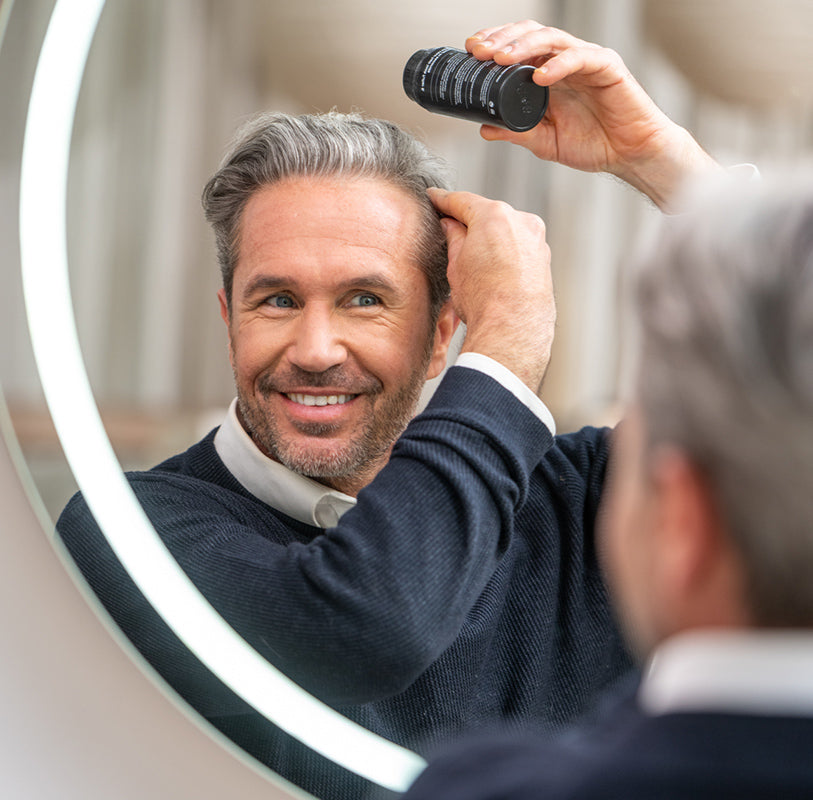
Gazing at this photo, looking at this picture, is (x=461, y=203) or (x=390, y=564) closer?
(x=390, y=564)

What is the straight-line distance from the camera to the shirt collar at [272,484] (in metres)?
0.76

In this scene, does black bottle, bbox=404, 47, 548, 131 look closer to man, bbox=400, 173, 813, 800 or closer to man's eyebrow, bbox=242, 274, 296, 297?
man's eyebrow, bbox=242, 274, 296, 297

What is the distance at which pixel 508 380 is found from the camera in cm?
66

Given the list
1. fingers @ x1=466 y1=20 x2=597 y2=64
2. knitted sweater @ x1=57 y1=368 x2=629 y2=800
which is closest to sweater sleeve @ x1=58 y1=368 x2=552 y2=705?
Answer: knitted sweater @ x1=57 y1=368 x2=629 y2=800

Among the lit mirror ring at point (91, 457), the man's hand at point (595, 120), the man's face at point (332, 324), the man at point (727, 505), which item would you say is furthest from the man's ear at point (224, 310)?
the man at point (727, 505)

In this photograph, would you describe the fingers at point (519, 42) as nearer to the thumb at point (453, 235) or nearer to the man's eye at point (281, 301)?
the thumb at point (453, 235)

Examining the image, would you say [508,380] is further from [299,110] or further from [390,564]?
[299,110]

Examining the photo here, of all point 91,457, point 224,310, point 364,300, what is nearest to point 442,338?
point 364,300

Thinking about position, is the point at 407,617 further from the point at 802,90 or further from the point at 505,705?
the point at 802,90

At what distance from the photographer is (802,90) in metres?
0.68

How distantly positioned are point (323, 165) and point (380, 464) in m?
0.24

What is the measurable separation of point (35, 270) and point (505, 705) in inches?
18.3

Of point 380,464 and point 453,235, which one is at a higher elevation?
point 453,235

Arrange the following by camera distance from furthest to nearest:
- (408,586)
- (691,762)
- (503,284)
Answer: (503,284), (408,586), (691,762)
